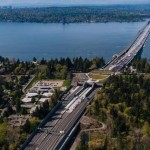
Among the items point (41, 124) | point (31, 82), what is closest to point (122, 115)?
point (41, 124)

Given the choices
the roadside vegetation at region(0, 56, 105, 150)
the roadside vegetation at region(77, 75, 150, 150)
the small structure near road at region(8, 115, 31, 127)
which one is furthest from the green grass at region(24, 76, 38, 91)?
the small structure near road at region(8, 115, 31, 127)

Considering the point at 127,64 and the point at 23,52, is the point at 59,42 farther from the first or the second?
the point at 127,64

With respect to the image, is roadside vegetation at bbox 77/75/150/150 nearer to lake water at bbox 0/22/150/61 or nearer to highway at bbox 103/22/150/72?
highway at bbox 103/22/150/72

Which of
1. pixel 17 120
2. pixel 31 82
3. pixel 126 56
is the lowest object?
pixel 126 56

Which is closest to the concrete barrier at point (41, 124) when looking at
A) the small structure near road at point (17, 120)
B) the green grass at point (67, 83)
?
the small structure near road at point (17, 120)

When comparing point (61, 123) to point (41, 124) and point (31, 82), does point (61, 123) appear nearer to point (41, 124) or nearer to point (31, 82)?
point (41, 124)

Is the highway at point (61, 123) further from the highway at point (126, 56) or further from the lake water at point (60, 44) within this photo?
the lake water at point (60, 44)

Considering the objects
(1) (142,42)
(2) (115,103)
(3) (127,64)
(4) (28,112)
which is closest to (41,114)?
(4) (28,112)

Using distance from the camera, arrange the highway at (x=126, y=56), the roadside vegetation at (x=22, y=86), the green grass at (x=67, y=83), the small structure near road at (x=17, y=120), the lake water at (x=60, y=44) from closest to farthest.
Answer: the roadside vegetation at (x=22, y=86)
the small structure near road at (x=17, y=120)
the green grass at (x=67, y=83)
the highway at (x=126, y=56)
the lake water at (x=60, y=44)
